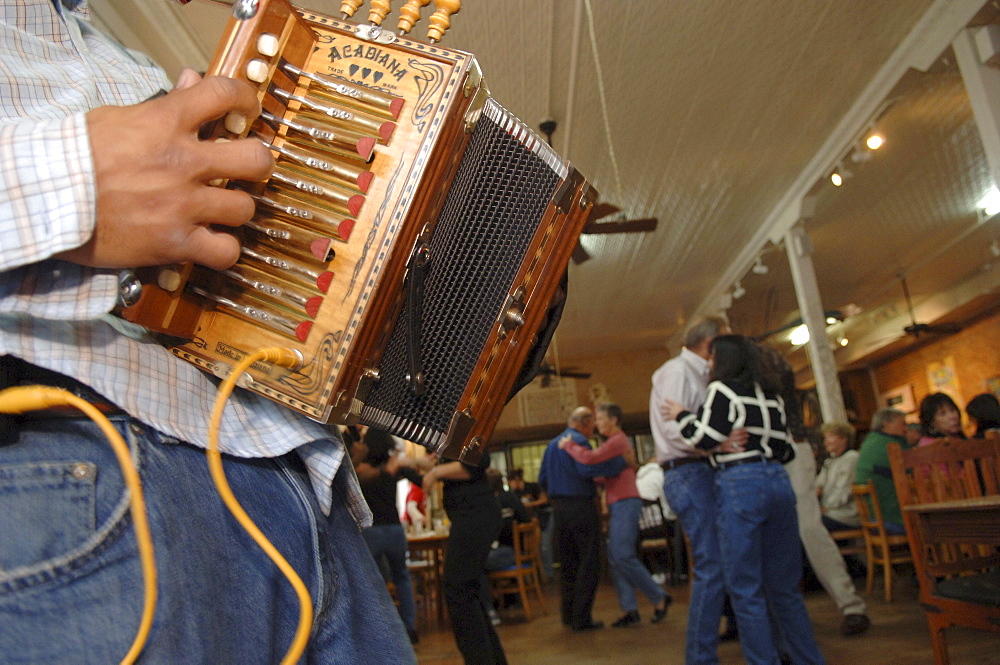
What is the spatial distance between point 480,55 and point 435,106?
4384mm

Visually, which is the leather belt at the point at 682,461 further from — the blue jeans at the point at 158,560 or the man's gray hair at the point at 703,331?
the blue jeans at the point at 158,560

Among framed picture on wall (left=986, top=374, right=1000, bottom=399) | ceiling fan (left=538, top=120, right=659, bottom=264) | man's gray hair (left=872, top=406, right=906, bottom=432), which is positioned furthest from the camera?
framed picture on wall (left=986, top=374, right=1000, bottom=399)

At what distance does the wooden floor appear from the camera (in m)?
3.01

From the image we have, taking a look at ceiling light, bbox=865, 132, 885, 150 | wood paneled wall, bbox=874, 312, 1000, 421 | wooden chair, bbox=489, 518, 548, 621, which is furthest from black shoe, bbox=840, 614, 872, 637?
wood paneled wall, bbox=874, 312, 1000, 421

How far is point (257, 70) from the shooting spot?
1.93ft

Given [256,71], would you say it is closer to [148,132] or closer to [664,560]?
[148,132]

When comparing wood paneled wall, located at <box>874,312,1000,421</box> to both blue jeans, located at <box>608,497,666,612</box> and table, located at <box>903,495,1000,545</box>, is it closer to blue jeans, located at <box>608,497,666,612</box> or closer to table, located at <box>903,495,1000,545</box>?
blue jeans, located at <box>608,497,666,612</box>

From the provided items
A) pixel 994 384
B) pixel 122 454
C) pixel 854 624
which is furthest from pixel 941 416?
pixel 994 384

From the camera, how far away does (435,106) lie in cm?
67

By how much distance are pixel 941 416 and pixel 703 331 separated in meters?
2.38

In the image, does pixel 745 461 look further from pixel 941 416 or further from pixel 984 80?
pixel 984 80

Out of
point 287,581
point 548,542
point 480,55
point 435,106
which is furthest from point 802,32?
point 548,542

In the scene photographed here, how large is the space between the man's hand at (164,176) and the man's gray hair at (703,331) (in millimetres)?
2968

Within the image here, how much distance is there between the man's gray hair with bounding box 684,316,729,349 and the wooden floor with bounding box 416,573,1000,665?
1.48 m
